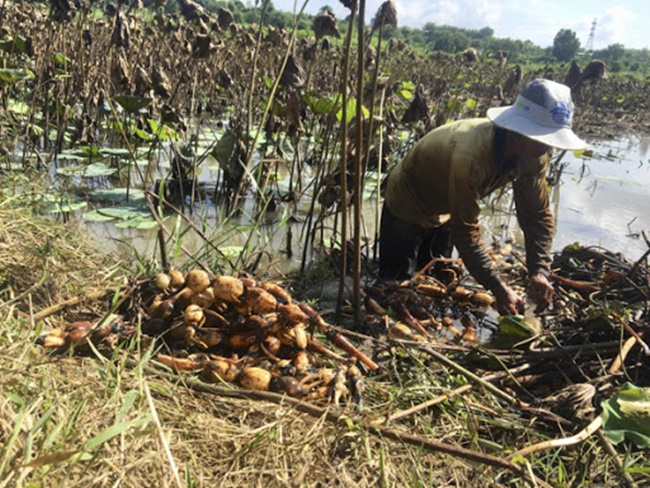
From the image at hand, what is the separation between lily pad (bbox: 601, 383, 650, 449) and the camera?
158cm

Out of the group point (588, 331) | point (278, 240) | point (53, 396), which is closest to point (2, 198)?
point (53, 396)

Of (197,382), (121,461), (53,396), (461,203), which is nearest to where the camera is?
(121,461)

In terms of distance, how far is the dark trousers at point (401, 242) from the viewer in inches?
131

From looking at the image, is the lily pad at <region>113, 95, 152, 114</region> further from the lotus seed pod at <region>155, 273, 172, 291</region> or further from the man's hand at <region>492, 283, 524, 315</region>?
the man's hand at <region>492, 283, 524, 315</region>

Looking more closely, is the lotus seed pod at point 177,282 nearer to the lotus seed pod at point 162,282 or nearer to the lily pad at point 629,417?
the lotus seed pod at point 162,282

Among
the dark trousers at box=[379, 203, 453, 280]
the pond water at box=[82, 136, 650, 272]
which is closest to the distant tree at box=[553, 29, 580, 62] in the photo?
the pond water at box=[82, 136, 650, 272]

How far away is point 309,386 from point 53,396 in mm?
781

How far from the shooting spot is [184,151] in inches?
164

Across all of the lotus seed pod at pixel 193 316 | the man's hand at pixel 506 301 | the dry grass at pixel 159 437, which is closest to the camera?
the dry grass at pixel 159 437

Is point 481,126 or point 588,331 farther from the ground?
point 481,126

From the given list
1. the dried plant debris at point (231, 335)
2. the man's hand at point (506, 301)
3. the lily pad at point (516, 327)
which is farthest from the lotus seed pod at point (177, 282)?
the man's hand at point (506, 301)

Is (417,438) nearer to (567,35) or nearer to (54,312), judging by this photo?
(54,312)

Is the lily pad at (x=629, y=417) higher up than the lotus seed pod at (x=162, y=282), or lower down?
lower down

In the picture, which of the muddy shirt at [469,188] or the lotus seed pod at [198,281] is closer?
the lotus seed pod at [198,281]
